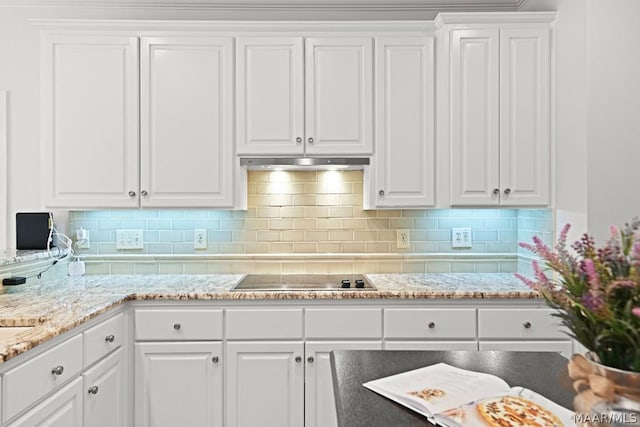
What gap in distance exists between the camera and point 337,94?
2861mm

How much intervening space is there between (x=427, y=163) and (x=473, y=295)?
2.61 ft

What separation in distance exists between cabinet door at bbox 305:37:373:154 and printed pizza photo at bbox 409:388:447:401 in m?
1.86

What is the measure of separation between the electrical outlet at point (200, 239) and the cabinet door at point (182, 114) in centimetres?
39

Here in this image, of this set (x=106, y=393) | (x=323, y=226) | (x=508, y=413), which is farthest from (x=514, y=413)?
(x=323, y=226)

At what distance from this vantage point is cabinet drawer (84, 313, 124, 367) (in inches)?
82.5

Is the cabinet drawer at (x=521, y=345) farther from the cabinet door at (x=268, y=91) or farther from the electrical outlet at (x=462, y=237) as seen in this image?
the cabinet door at (x=268, y=91)

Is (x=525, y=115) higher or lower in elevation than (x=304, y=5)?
lower

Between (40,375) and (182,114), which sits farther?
(182,114)

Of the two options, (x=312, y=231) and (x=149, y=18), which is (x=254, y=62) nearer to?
(x=149, y=18)

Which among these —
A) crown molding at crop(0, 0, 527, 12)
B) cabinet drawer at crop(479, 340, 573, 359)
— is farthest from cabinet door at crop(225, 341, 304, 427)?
crown molding at crop(0, 0, 527, 12)

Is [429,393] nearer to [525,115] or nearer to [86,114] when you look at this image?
[525,115]

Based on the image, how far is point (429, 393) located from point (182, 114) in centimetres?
222

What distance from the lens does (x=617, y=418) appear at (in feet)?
2.65

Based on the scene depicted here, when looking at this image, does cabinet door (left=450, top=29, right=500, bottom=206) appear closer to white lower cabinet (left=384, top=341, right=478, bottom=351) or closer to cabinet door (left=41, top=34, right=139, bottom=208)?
white lower cabinet (left=384, top=341, right=478, bottom=351)
